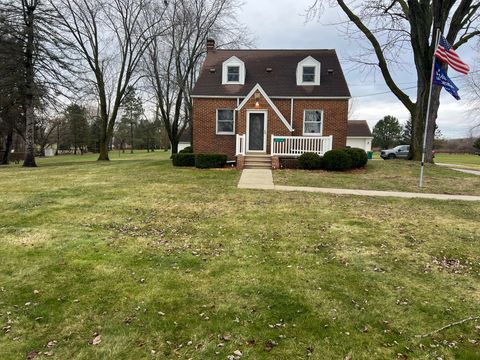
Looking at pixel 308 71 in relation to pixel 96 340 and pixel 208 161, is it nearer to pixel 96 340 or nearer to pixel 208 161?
pixel 208 161

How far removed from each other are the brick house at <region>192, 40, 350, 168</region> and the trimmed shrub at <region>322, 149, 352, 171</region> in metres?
1.32

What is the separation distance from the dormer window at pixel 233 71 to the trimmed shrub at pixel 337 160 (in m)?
7.31

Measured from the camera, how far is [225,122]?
1917 centimetres

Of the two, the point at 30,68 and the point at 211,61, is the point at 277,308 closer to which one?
the point at 211,61

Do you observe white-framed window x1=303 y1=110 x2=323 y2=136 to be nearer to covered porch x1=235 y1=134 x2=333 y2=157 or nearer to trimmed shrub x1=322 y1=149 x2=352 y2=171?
covered porch x1=235 y1=134 x2=333 y2=157

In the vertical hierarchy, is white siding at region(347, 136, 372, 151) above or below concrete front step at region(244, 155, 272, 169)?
above

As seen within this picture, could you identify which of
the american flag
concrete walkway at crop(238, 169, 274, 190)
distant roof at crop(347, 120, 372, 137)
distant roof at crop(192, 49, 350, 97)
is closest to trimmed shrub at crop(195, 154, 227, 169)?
concrete walkway at crop(238, 169, 274, 190)

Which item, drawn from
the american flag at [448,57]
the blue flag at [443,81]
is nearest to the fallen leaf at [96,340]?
the blue flag at [443,81]

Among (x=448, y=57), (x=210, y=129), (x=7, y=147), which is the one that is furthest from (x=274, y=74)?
(x=7, y=147)

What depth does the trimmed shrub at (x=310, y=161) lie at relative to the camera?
15.8 metres

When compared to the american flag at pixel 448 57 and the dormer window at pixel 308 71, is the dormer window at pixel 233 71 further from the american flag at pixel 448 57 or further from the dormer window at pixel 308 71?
the american flag at pixel 448 57

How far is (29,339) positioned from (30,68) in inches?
855

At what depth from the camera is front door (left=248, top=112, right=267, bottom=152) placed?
60.0 feet

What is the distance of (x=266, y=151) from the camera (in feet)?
60.6
